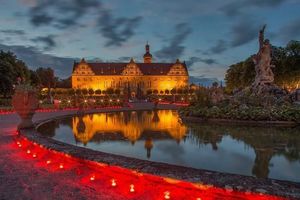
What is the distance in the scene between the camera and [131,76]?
330 feet

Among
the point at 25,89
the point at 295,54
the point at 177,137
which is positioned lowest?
the point at 177,137

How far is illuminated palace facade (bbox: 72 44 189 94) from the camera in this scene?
98875mm

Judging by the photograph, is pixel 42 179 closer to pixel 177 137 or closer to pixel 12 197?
pixel 12 197

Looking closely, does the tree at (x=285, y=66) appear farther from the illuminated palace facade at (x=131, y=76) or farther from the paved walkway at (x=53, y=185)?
the illuminated palace facade at (x=131, y=76)

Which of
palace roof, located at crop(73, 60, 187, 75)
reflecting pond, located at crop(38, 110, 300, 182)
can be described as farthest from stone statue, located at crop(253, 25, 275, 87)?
palace roof, located at crop(73, 60, 187, 75)

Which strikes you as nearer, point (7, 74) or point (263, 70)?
point (263, 70)

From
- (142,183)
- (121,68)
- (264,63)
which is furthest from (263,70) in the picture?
(121,68)

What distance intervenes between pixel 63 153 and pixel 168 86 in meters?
95.9

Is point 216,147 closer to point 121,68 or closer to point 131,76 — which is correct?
point 131,76

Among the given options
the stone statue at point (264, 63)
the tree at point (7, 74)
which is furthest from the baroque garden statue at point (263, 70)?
the tree at point (7, 74)

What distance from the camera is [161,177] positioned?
17.9 ft

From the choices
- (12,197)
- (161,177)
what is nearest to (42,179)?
(12,197)

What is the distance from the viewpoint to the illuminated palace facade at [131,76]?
9888cm

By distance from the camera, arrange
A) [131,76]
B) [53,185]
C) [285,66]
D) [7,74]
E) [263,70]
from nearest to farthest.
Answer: [53,185], [263,70], [7,74], [285,66], [131,76]
